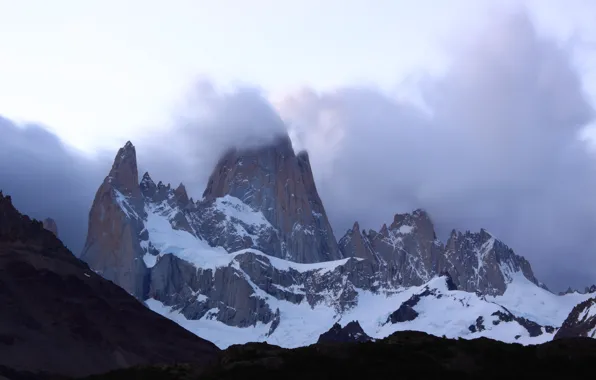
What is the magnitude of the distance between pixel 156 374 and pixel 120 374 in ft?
21.6

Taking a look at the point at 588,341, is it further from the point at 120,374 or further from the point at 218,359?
the point at 120,374

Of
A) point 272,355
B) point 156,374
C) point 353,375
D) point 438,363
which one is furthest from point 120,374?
point 438,363

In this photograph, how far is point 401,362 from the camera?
109 metres

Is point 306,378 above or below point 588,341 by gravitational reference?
below

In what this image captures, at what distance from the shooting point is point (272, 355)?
4444 inches

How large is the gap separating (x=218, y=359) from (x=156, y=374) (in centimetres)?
701

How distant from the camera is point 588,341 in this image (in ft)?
388

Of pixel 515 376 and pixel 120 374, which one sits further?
pixel 120 374

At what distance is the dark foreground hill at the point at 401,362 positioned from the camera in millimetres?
106500

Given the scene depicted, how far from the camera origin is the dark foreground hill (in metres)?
106

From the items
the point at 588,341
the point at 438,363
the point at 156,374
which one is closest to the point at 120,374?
the point at 156,374

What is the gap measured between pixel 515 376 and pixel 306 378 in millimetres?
19901

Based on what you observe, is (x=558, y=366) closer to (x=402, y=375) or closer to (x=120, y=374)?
(x=402, y=375)

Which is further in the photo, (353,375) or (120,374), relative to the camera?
(120,374)
